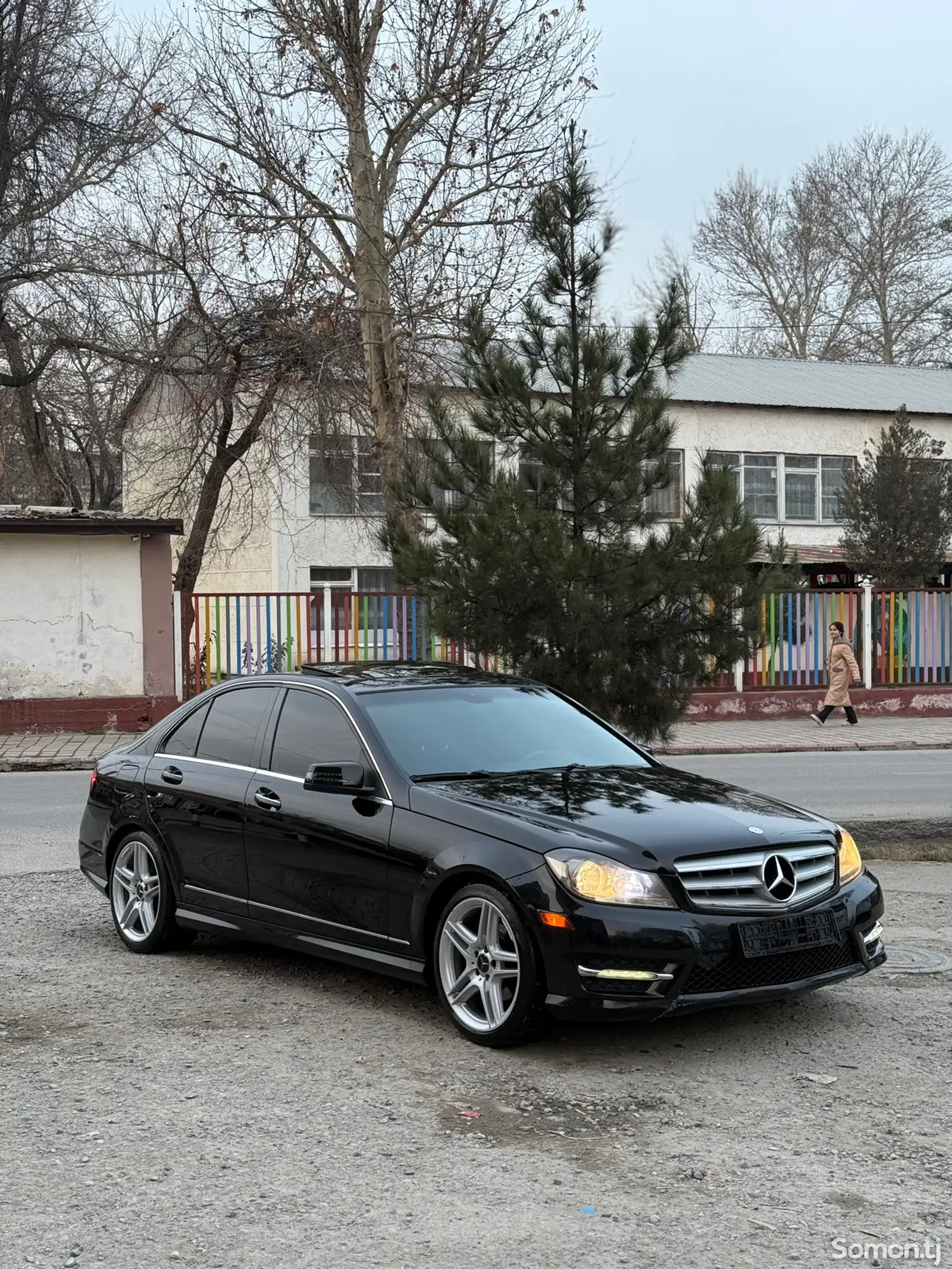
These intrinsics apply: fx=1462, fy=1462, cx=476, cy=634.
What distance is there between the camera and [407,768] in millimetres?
6348

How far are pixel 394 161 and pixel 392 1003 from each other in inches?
721

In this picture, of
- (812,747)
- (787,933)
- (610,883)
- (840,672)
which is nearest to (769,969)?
(787,933)

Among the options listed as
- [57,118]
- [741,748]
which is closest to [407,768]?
[741,748]

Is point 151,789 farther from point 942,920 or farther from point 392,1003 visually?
point 942,920

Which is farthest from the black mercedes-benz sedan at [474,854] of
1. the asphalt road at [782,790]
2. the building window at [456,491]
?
the building window at [456,491]

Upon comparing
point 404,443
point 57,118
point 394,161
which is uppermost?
point 57,118

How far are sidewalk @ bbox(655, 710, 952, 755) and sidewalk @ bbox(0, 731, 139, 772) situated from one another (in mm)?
7140

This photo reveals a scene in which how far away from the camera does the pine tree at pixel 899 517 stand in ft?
104

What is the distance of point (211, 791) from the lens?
7.07 meters

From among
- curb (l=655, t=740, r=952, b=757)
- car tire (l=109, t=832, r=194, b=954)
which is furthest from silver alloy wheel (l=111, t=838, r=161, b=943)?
curb (l=655, t=740, r=952, b=757)

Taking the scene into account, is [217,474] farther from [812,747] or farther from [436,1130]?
[436,1130]

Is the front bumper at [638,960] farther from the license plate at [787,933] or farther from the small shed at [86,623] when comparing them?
the small shed at [86,623]

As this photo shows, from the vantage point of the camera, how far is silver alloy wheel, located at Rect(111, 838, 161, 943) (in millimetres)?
7340

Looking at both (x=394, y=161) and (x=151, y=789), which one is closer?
(x=151, y=789)
